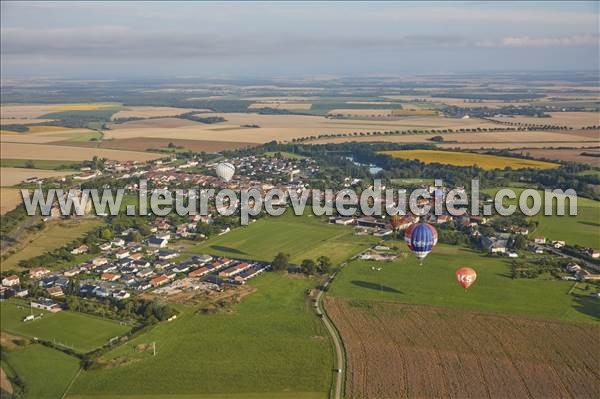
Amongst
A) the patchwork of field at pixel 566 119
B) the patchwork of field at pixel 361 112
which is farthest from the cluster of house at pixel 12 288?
the patchwork of field at pixel 361 112

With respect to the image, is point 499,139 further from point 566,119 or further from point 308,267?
point 308,267

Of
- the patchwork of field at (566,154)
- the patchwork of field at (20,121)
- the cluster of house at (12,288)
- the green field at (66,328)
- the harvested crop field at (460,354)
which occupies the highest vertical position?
the patchwork of field at (20,121)

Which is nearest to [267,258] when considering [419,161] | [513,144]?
[419,161]

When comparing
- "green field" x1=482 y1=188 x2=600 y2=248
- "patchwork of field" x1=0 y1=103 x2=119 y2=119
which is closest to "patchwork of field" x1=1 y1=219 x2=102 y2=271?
"green field" x1=482 y1=188 x2=600 y2=248

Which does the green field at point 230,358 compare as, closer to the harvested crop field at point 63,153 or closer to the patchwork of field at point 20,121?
the harvested crop field at point 63,153

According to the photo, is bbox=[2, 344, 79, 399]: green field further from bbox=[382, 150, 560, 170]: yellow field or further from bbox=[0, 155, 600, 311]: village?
bbox=[382, 150, 560, 170]: yellow field

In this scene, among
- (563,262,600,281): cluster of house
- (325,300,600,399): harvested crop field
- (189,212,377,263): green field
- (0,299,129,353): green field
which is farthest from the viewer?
(189,212,377,263): green field

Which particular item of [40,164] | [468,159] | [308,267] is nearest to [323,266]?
[308,267]
